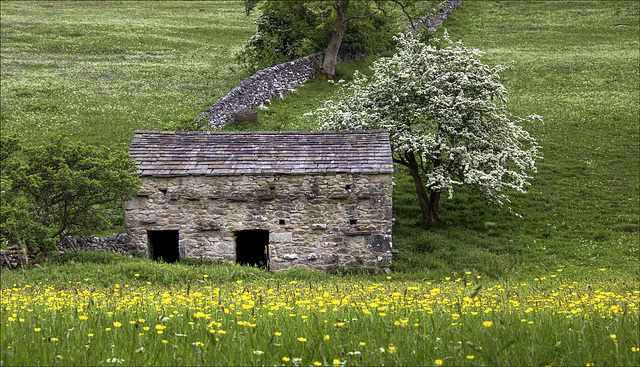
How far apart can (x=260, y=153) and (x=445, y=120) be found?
6.87 metres

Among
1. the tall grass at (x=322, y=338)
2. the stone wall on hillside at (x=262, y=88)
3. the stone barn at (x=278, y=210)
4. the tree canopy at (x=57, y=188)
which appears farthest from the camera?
the stone wall on hillside at (x=262, y=88)

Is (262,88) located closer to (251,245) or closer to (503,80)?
(251,245)

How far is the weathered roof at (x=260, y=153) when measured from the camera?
16422 mm

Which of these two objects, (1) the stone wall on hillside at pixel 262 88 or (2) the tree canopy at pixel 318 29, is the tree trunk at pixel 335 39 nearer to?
(2) the tree canopy at pixel 318 29

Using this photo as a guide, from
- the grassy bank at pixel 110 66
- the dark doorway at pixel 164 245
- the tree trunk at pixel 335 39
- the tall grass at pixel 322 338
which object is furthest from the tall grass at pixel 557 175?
the dark doorway at pixel 164 245

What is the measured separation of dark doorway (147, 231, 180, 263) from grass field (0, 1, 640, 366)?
8.94ft

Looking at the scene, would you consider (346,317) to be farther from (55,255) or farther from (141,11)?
(141,11)

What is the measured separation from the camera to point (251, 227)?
54.0ft

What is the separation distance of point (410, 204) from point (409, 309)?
17262 millimetres

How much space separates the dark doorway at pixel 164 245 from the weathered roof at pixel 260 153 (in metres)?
2.49

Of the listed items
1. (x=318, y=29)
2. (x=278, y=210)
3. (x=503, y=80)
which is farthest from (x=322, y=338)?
(x=503, y=80)

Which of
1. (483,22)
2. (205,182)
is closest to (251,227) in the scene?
(205,182)

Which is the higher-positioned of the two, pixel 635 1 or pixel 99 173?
pixel 635 1

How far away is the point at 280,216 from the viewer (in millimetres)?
16453
